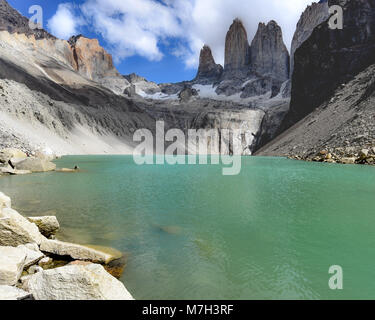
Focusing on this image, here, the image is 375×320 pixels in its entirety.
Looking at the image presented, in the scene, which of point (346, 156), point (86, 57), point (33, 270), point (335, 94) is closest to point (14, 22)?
point (86, 57)

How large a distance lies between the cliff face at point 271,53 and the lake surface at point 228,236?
183889mm

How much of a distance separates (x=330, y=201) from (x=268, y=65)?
624 ft

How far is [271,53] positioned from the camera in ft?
611

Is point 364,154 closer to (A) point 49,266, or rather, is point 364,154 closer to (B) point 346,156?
(B) point 346,156

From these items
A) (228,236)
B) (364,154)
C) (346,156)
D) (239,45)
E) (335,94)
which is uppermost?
(239,45)

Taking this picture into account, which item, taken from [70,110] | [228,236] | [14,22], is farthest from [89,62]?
[228,236]

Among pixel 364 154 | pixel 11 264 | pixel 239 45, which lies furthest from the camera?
pixel 239 45

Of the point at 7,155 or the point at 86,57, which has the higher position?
the point at 86,57

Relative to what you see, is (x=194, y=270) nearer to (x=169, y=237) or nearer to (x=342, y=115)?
(x=169, y=237)

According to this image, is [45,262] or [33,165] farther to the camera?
[33,165]

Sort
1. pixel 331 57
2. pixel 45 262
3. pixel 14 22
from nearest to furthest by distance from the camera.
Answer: pixel 45 262, pixel 331 57, pixel 14 22

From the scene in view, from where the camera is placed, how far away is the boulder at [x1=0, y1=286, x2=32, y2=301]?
200 inches

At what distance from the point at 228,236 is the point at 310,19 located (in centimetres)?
16553

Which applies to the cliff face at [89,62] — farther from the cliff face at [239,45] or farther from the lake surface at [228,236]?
the lake surface at [228,236]
